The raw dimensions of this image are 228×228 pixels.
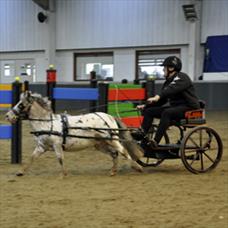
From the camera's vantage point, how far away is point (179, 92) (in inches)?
248

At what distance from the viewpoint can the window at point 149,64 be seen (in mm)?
21672

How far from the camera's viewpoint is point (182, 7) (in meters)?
20.3

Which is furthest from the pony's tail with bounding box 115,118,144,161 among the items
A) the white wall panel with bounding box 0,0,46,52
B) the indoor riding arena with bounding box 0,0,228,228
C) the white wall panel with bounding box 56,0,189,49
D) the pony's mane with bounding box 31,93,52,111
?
the white wall panel with bounding box 0,0,46,52

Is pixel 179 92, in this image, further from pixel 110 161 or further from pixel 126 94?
pixel 126 94

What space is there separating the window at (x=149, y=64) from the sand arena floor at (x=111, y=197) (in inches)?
582

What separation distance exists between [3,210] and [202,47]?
17.1 m

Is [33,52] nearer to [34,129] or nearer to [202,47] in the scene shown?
[202,47]

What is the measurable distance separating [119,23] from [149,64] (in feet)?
7.62

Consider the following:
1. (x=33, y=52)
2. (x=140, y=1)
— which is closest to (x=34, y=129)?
(x=140, y=1)

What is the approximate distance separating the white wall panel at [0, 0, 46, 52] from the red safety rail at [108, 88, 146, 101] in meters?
15.4

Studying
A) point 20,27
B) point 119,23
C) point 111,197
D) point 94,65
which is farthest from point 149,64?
point 111,197

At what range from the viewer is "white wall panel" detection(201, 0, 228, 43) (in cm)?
1997

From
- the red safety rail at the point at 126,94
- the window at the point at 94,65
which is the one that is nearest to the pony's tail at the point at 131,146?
the red safety rail at the point at 126,94

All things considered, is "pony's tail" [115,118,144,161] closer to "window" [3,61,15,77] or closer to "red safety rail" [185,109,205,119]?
"red safety rail" [185,109,205,119]
